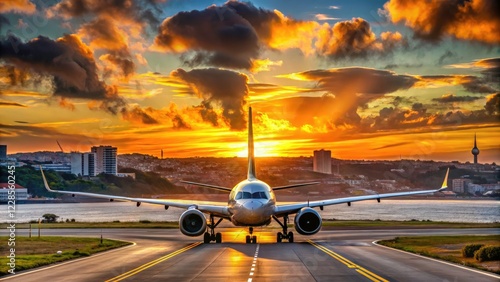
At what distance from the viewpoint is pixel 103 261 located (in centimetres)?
3738

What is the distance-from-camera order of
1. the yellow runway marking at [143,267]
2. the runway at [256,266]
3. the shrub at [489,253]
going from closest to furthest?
the runway at [256,266] → the yellow runway marking at [143,267] → the shrub at [489,253]

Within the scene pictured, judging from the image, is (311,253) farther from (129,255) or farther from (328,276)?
(328,276)

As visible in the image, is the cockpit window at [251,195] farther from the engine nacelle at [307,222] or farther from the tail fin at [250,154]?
the tail fin at [250,154]

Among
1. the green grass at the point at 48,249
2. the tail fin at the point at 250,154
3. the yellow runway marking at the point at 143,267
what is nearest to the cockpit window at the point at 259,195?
the yellow runway marking at the point at 143,267

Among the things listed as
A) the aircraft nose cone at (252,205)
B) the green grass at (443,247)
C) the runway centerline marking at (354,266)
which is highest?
the aircraft nose cone at (252,205)

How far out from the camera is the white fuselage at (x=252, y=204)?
1933 inches

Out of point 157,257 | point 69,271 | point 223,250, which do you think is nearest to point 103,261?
point 157,257

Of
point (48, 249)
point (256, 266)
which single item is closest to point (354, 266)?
point (256, 266)

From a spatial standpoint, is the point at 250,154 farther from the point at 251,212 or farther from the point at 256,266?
the point at 256,266

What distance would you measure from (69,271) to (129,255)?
9.53 metres

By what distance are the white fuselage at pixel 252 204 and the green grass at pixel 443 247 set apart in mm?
8411

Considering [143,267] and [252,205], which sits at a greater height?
[252,205]

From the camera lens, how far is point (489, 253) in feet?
115

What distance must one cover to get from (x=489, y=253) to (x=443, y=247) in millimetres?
11103
